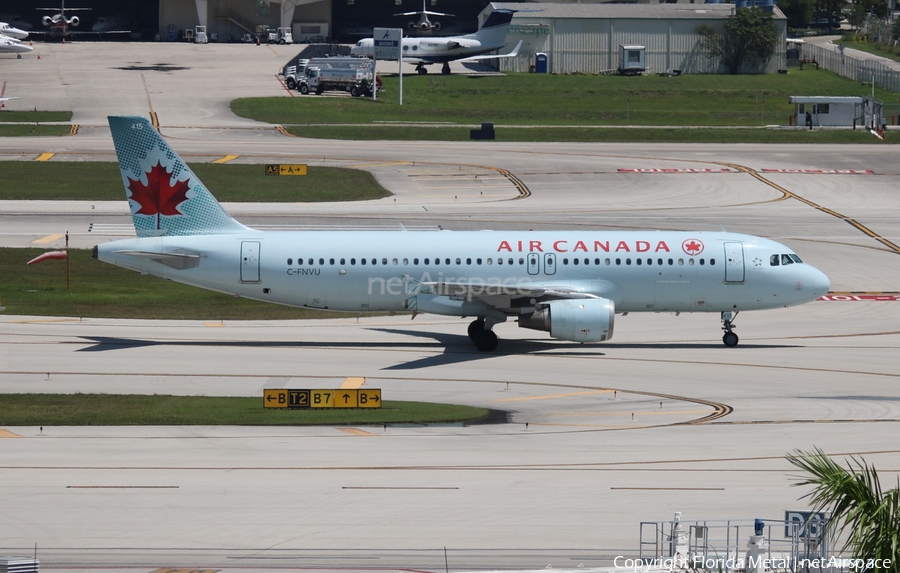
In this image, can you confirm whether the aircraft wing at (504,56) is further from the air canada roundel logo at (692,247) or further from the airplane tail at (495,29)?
the air canada roundel logo at (692,247)

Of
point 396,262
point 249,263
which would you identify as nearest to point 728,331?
point 396,262

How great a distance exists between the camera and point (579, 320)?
4394cm

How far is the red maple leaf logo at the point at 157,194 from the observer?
149 feet

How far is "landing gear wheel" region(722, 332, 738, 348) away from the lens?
4747cm

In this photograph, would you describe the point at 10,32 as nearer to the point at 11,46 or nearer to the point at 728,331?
the point at 11,46

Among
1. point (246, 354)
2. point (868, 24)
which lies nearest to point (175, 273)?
point (246, 354)

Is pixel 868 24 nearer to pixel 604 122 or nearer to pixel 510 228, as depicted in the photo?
pixel 604 122

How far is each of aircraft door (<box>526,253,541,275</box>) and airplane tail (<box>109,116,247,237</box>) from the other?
11981mm

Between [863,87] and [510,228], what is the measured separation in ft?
270

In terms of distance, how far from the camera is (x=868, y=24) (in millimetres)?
190250

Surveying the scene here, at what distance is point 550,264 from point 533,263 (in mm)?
637

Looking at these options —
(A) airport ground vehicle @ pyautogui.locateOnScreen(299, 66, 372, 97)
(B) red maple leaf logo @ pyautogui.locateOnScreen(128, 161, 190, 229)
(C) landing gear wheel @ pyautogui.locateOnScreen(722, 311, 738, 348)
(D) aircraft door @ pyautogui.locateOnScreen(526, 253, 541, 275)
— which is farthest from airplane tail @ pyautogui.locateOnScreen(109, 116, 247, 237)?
(A) airport ground vehicle @ pyautogui.locateOnScreen(299, 66, 372, 97)

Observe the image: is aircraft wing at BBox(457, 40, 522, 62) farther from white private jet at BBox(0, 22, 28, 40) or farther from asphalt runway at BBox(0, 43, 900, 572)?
asphalt runway at BBox(0, 43, 900, 572)

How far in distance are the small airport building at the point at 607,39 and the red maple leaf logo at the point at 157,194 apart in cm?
10150
